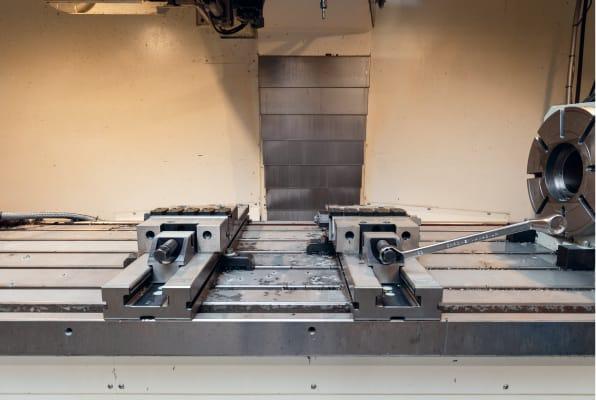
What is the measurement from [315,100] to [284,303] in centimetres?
113

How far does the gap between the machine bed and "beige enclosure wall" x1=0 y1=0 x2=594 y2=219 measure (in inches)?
41.3

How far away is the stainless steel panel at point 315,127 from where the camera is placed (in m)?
1.49

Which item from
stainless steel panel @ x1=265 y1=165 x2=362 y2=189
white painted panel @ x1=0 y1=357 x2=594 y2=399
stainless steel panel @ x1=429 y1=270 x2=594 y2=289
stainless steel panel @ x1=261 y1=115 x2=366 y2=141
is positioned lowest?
white painted panel @ x1=0 y1=357 x2=594 y2=399

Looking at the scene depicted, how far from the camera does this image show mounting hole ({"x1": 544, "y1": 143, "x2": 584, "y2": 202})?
2.43 ft

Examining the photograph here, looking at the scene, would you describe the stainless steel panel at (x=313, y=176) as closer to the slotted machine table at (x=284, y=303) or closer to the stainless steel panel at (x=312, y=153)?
the stainless steel panel at (x=312, y=153)

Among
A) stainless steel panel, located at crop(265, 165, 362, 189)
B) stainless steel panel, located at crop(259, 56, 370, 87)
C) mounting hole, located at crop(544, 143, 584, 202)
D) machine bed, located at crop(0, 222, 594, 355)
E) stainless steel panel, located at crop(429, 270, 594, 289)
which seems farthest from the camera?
stainless steel panel, located at crop(265, 165, 362, 189)

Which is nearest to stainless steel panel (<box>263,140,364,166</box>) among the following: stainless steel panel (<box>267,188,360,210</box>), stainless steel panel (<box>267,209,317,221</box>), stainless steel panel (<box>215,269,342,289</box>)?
stainless steel panel (<box>267,188,360,210</box>)

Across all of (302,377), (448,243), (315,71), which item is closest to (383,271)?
(448,243)

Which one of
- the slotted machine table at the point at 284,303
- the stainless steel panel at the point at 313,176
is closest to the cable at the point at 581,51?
the stainless steel panel at the point at 313,176

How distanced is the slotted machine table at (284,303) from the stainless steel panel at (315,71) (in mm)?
930

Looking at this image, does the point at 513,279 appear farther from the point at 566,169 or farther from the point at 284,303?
the point at 284,303

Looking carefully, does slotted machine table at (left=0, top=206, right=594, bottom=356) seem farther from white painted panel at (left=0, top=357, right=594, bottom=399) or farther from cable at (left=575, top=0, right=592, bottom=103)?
cable at (left=575, top=0, right=592, bottom=103)

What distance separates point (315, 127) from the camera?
4.92 feet

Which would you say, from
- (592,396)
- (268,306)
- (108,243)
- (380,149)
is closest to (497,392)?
(592,396)
